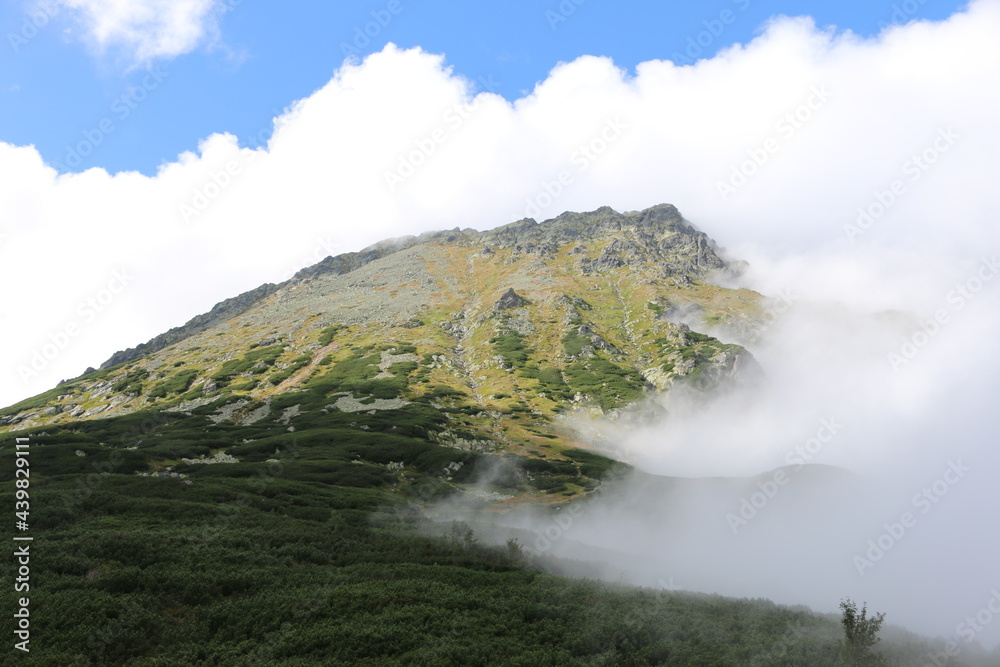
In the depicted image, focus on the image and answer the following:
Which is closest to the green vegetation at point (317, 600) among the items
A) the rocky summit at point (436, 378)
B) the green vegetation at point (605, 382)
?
the rocky summit at point (436, 378)

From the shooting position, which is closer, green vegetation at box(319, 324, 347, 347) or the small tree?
the small tree

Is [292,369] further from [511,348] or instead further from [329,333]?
[511,348]

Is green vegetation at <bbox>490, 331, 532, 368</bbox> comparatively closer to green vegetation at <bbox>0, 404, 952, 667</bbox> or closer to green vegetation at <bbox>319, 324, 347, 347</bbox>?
green vegetation at <bbox>319, 324, 347, 347</bbox>

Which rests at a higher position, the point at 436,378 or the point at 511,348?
the point at 511,348

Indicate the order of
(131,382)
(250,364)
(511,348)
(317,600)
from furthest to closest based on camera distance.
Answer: (511,348)
(131,382)
(250,364)
(317,600)

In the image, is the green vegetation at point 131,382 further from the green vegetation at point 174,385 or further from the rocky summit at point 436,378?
the green vegetation at point 174,385

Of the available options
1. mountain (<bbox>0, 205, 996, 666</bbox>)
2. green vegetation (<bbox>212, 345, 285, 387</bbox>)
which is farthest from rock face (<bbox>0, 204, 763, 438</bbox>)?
mountain (<bbox>0, 205, 996, 666</bbox>)

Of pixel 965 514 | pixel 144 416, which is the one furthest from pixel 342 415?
pixel 965 514

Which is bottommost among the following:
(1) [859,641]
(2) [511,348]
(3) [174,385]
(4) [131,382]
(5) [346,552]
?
(4) [131,382]

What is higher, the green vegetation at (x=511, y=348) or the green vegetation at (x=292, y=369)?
the green vegetation at (x=511, y=348)

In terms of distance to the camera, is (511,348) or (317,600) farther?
(511,348)

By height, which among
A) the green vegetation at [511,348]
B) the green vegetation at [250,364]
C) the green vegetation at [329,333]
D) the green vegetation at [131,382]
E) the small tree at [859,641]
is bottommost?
the green vegetation at [131,382]

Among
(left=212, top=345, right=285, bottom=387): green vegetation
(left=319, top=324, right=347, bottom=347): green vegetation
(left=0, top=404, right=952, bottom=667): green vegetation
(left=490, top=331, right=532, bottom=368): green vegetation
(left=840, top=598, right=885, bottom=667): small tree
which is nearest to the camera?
(left=0, top=404, right=952, bottom=667): green vegetation

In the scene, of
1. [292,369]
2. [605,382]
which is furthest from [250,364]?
[605,382]
